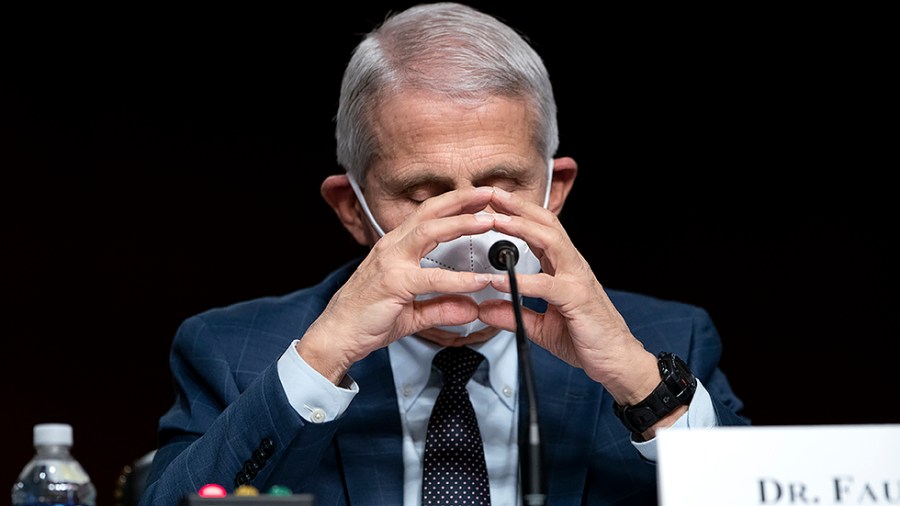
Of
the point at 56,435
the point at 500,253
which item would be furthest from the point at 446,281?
the point at 56,435

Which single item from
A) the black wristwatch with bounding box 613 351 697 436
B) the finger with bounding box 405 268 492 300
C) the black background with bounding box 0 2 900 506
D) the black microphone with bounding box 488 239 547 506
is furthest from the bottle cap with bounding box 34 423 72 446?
the black background with bounding box 0 2 900 506

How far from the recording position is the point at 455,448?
163 centimetres

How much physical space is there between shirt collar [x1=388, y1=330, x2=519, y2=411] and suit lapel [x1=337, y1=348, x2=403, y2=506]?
2 cm

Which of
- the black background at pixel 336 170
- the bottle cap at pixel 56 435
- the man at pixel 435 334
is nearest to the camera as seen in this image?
the bottle cap at pixel 56 435

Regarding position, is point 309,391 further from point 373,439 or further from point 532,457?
point 532,457

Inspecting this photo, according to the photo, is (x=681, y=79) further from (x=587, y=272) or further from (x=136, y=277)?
(x=587, y=272)

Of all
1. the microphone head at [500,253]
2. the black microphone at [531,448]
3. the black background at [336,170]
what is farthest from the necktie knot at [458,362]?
the black background at [336,170]

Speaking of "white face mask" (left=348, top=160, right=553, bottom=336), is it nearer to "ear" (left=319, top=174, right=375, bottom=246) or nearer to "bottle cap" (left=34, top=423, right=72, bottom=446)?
"ear" (left=319, top=174, right=375, bottom=246)

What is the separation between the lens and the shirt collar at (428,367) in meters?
1.71

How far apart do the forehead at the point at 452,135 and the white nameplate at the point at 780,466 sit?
71 cm

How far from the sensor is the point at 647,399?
1435 millimetres

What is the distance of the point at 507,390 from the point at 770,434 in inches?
28.9

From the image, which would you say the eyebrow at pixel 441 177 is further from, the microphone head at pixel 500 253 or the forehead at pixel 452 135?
the microphone head at pixel 500 253

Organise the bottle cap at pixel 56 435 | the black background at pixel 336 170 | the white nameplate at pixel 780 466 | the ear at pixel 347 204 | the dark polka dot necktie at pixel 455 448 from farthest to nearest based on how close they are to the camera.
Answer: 1. the black background at pixel 336 170
2. the ear at pixel 347 204
3. the dark polka dot necktie at pixel 455 448
4. the bottle cap at pixel 56 435
5. the white nameplate at pixel 780 466
